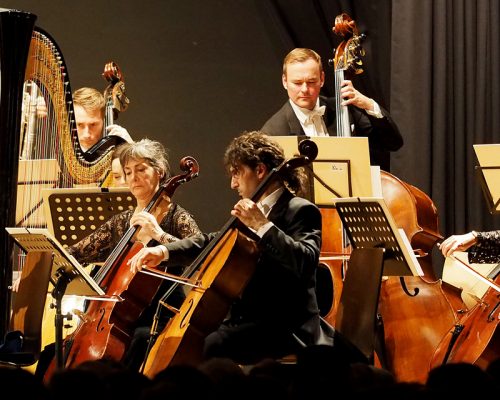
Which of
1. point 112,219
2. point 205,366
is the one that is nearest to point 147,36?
point 112,219

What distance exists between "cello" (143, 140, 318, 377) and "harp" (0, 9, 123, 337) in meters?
0.62

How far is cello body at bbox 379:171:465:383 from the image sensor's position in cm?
468

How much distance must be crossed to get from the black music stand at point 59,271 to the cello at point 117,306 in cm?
18

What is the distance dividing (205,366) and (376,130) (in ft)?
10.8

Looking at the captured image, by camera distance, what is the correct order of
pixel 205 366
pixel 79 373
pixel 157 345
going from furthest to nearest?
pixel 157 345 < pixel 205 366 < pixel 79 373

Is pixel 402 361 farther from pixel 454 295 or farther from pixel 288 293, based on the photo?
pixel 288 293

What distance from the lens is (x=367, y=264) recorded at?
3.84 meters

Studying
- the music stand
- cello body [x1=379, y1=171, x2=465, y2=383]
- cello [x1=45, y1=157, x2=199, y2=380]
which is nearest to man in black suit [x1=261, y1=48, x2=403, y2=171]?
cello body [x1=379, y1=171, x2=465, y2=383]

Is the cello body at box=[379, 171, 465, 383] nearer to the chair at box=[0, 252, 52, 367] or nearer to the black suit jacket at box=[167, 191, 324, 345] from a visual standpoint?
the black suit jacket at box=[167, 191, 324, 345]

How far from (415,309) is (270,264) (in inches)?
44.0

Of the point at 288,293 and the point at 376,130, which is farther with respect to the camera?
the point at 376,130

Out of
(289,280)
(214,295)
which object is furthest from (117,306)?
(289,280)

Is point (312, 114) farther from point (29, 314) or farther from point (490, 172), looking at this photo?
point (29, 314)

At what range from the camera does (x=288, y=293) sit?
3867 mm
